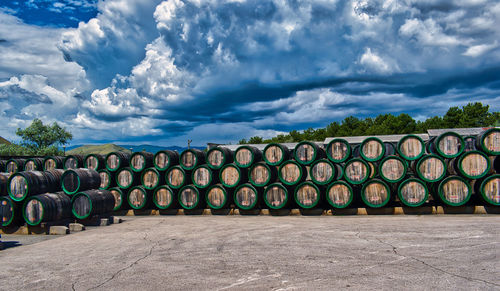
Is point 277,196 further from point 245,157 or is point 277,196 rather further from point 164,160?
point 164,160

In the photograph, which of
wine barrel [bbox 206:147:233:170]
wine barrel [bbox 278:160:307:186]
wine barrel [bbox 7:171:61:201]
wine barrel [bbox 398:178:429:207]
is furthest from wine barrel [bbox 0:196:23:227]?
wine barrel [bbox 398:178:429:207]

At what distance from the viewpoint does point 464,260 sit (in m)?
7.06

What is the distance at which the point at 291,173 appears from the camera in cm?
1472

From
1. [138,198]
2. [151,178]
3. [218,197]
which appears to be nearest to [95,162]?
[138,198]

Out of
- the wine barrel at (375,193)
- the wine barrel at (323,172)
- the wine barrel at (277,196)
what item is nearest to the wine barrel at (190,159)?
the wine barrel at (277,196)

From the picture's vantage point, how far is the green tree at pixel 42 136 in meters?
66.8

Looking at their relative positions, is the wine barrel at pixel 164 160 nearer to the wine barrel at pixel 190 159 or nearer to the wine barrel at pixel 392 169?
the wine barrel at pixel 190 159

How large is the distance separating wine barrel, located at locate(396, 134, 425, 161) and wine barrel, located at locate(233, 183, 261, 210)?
5.43m

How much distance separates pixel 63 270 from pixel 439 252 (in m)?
7.38

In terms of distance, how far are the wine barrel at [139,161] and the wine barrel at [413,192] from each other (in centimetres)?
1012

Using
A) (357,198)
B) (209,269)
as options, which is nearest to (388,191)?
(357,198)

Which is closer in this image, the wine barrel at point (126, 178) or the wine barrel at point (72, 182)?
the wine barrel at point (72, 182)

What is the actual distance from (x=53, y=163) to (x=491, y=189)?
711 inches

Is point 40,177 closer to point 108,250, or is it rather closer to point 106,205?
point 106,205
